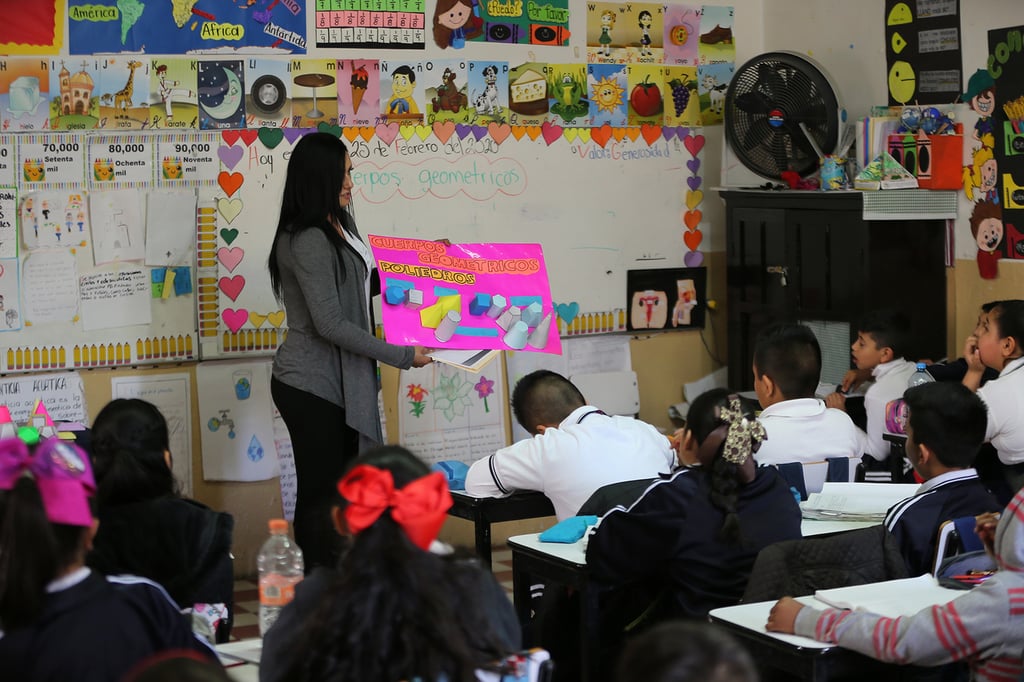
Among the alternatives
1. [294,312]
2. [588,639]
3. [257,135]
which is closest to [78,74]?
[257,135]

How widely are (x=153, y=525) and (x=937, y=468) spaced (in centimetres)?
193

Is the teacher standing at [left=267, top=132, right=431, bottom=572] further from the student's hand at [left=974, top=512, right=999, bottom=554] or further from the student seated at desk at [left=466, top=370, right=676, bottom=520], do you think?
the student's hand at [left=974, top=512, right=999, bottom=554]

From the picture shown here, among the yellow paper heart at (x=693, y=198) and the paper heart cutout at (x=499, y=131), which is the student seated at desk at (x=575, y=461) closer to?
the paper heart cutout at (x=499, y=131)

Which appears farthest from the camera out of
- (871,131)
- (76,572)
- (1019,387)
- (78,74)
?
(871,131)

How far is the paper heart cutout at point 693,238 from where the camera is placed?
6164 mm

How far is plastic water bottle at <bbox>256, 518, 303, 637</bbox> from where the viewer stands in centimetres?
270

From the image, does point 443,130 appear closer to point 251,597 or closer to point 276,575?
point 251,597

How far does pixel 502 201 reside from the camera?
5703mm

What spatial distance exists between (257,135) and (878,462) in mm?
2819

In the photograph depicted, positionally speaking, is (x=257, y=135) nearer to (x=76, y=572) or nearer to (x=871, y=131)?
(x=871, y=131)

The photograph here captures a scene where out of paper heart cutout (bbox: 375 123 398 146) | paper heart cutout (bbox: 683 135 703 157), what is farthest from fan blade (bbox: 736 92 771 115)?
paper heart cutout (bbox: 375 123 398 146)

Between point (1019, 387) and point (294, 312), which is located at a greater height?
point (294, 312)

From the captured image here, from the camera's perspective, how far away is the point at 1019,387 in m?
4.21

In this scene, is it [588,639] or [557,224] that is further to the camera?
[557,224]
